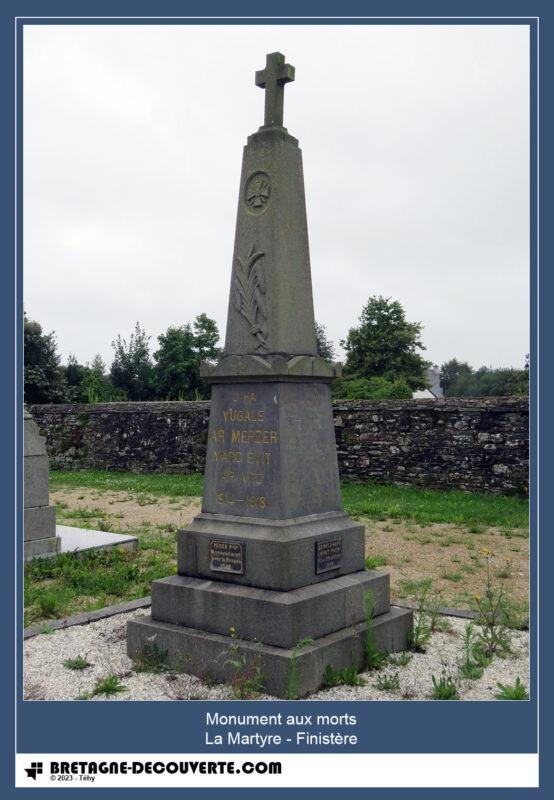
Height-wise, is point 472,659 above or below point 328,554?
below

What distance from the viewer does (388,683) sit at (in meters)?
4.45

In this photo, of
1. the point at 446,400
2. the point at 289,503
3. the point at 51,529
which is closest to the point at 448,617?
the point at 289,503

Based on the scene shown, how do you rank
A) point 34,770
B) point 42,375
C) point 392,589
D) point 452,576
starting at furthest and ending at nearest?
point 42,375
point 452,576
point 392,589
point 34,770

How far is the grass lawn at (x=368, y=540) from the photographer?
6734 millimetres

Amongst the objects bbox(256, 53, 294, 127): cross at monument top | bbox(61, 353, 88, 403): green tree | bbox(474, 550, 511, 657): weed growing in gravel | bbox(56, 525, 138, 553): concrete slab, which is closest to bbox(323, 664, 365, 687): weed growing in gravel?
bbox(474, 550, 511, 657): weed growing in gravel

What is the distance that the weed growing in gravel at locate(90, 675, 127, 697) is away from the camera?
Result: 172 inches

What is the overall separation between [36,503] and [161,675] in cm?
390

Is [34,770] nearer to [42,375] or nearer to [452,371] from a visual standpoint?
[42,375]

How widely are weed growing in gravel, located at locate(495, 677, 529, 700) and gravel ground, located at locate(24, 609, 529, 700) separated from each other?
68 mm

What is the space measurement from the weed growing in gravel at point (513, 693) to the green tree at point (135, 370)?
111ft

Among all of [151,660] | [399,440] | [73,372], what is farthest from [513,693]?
[73,372]

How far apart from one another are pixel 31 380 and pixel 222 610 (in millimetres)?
25241

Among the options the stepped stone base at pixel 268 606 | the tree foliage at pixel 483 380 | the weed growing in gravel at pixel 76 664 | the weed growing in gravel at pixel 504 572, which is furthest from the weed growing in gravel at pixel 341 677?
the tree foliage at pixel 483 380

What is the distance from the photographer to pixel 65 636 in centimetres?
548
